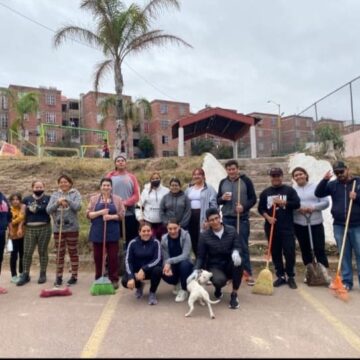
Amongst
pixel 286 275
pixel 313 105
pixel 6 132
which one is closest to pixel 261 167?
pixel 286 275

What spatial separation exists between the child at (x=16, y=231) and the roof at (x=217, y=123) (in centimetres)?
929

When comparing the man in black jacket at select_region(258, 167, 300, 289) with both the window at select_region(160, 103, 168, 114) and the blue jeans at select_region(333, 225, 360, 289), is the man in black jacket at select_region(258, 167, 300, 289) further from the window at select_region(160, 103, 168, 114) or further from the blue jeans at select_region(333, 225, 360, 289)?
the window at select_region(160, 103, 168, 114)

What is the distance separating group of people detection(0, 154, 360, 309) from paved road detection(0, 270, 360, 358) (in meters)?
0.53

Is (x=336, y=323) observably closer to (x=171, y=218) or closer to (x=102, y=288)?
(x=171, y=218)

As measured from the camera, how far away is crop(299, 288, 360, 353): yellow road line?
3.84 metres

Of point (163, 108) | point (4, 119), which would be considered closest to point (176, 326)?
point (163, 108)

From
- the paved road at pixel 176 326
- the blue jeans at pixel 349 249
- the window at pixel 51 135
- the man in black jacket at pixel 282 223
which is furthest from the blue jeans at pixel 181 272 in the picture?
the window at pixel 51 135

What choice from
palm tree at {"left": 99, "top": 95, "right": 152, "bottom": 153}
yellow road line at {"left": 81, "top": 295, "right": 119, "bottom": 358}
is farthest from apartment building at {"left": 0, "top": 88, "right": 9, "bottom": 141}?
yellow road line at {"left": 81, "top": 295, "right": 119, "bottom": 358}

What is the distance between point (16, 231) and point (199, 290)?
3308 mm

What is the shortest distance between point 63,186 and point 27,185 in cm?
535

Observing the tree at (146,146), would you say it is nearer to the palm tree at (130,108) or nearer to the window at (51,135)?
the window at (51,135)

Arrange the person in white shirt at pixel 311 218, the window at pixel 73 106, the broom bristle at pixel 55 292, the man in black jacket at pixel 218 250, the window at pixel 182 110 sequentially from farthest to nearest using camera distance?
1. the window at pixel 73 106
2. the window at pixel 182 110
3. the person in white shirt at pixel 311 218
4. the broom bristle at pixel 55 292
5. the man in black jacket at pixel 218 250

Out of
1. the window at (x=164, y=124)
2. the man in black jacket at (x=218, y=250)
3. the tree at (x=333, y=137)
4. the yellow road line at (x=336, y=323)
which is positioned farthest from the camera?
the window at (x=164, y=124)

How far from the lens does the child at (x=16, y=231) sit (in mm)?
6371
